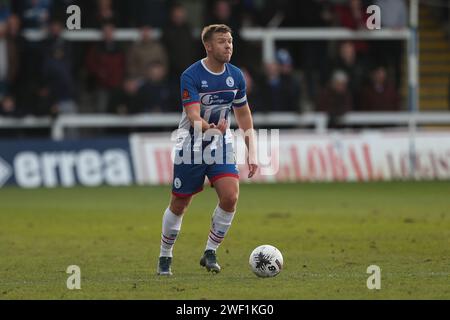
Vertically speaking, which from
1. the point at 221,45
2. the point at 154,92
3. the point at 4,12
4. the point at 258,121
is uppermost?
the point at 4,12

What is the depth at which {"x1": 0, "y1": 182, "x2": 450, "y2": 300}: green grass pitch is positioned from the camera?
35.5 ft

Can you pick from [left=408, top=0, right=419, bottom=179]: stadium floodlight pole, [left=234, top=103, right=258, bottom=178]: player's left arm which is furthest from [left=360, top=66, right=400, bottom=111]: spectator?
[left=234, top=103, right=258, bottom=178]: player's left arm

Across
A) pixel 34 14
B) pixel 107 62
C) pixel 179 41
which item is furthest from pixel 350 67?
pixel 34 14

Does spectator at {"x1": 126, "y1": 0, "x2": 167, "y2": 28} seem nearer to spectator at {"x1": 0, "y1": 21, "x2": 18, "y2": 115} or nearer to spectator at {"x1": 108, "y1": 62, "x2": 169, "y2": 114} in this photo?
spectator at {"x1": 108, "y1": 62, "x2": 169, "y2": 114}

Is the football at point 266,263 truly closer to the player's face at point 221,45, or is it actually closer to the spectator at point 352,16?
the player's face at point 221,45

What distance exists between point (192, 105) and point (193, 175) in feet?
2.36

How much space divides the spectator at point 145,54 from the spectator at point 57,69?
1463mm

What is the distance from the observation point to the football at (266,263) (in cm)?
1163

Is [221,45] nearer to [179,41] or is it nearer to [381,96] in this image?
[179,41]

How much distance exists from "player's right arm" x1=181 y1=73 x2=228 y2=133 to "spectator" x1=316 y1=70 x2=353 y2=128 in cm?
1523

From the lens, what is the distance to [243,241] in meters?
15.5

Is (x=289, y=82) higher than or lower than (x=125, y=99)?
higher
